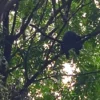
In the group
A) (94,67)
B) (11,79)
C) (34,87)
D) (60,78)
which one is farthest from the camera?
(34,87)

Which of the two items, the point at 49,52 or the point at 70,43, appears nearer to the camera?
the point at 70,43

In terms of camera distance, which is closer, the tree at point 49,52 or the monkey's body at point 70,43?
the monkey's body at point 70,43

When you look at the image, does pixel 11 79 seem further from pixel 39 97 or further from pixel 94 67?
pixel 94 67

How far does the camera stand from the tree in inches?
283

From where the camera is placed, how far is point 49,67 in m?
8.05

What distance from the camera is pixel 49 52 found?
7.09 metres

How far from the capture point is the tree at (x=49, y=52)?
7176 millimetres

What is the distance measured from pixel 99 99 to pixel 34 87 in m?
1.87

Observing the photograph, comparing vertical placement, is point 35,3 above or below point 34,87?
above

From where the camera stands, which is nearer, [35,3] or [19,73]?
[35,3]

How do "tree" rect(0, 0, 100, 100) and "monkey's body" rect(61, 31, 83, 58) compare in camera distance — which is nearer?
"monkey's body" rect(61, 31, 83, 58)

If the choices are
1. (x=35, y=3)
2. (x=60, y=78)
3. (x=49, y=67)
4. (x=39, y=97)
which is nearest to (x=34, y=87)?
(x=39, y=97)

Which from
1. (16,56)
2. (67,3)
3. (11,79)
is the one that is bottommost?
(11,79)

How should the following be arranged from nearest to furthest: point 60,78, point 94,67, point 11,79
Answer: point 60,78 → point 94,67 → point 11,79
